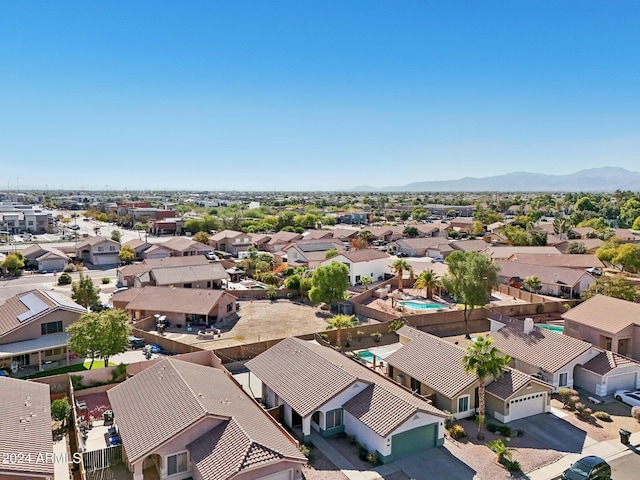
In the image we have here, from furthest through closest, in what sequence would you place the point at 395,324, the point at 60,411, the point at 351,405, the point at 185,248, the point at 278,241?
the point at 278,241 < the point at 185,248 < the point at 395,324 < the point at 60,411 < the point at 351,405

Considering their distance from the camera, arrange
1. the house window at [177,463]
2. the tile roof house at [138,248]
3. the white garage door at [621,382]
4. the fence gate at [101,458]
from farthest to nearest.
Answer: the tile roof house at [138,248] < the white garage door at [621,382] < the fence gate at [101,458] < the house window at [177,463]

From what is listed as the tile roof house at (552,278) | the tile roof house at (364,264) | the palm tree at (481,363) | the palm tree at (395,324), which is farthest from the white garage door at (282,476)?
the tile roof house at (552,278)

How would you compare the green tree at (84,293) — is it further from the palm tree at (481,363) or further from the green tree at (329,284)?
the palm tree at (481,363)

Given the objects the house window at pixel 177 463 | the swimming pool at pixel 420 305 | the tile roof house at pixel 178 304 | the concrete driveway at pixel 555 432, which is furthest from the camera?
the swimming pool at pixel 420 305

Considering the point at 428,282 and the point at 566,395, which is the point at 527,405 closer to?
the point at 566,395

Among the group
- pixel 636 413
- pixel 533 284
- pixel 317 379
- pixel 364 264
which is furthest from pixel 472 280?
pixel 364 264
